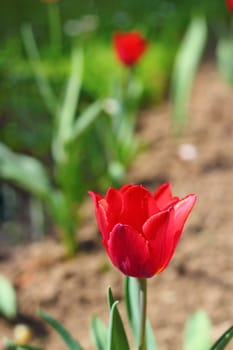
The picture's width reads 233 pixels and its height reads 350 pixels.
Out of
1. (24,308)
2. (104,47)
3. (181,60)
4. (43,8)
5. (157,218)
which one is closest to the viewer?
(157,218)

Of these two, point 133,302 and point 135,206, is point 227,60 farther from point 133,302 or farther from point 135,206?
point 135,206

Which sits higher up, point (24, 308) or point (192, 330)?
point (24, 308)

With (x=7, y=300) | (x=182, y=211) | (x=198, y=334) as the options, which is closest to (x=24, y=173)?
(x=7, y=300)

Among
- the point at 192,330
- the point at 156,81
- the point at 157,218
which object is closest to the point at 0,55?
the point at 156,81

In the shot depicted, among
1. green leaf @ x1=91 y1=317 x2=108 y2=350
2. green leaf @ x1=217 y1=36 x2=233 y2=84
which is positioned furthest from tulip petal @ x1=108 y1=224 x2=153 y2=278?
green leaf @ x1=217 y1=36 x2=233 y2=84

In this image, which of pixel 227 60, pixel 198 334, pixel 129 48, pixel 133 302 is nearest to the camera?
pixel 133 302

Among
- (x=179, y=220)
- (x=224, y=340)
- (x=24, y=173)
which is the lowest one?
(x=224, y=340)

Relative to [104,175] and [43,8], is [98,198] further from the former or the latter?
[43,8]
